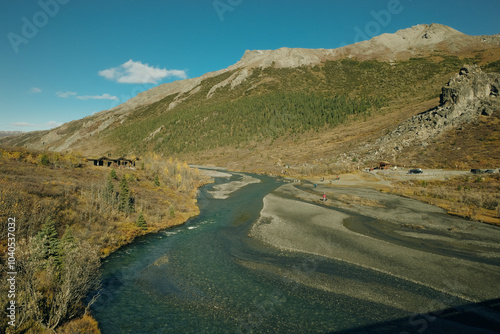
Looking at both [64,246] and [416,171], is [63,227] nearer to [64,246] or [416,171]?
[64,246]

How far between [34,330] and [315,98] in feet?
571

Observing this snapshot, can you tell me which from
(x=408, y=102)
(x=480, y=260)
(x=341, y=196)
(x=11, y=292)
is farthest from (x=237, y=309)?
(x=408, y=102)

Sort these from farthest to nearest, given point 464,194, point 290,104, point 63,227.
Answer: point 290,104
point 464,194
point 63,227

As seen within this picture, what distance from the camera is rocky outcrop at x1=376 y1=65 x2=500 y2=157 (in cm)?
7669

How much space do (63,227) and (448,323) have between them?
2963 cm

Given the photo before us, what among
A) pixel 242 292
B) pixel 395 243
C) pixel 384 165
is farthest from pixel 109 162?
pixel 384 165

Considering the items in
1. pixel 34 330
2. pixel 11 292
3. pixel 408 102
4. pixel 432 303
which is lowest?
pixel 432 303

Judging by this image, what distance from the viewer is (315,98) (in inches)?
6516

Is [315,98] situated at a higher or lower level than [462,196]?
higher

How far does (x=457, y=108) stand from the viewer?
79375 mm

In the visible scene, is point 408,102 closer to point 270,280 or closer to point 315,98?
point 315,98

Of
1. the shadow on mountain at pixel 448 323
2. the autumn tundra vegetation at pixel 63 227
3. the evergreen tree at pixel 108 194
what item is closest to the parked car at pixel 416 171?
the shadow on mountain at pixel 448 323

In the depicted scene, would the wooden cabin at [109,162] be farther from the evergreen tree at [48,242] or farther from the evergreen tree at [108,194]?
the evergreen tree at [48,242]

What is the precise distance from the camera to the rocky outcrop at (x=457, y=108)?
76.7 metres
